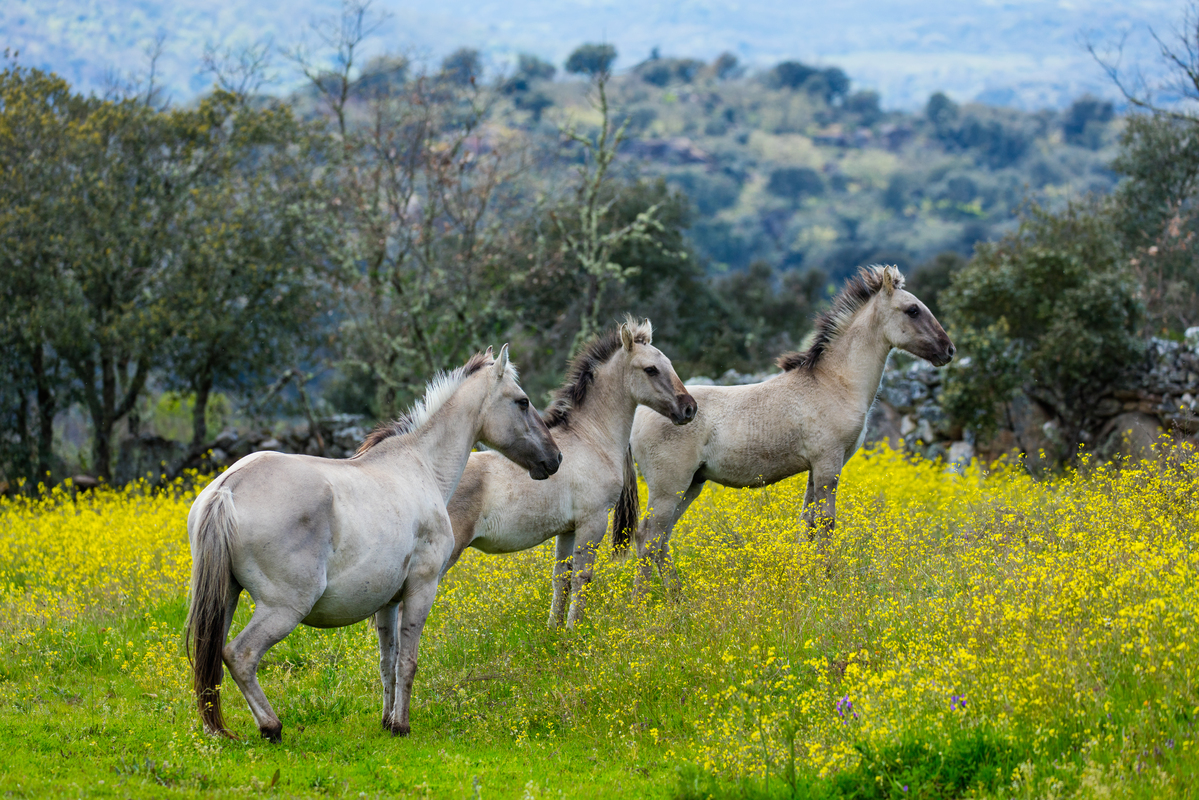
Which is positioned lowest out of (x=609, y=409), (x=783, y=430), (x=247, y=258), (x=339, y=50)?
(x=247, y=258)

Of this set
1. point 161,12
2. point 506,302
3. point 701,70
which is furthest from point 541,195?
point 701,70

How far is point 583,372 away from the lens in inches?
356

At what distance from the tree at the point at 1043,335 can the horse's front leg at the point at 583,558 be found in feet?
37.6

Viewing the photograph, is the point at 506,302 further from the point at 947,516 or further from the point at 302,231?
the point at 947,516

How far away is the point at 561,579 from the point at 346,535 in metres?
2.91

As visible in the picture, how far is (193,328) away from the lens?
20828 mm

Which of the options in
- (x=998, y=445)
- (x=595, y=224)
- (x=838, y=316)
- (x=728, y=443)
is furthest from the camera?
(x=595, y=224)

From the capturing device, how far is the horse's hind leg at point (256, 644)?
19.0 feet

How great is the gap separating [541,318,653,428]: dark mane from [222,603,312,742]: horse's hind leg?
3.39 m

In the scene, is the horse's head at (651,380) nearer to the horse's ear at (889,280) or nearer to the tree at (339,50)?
the horse's ear at (889,280)

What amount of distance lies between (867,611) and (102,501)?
568 inches

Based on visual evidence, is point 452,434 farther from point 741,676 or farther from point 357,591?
point 741,676

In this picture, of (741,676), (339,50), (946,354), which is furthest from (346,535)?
(339,50)

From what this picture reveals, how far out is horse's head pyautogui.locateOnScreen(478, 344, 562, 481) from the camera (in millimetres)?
7566
